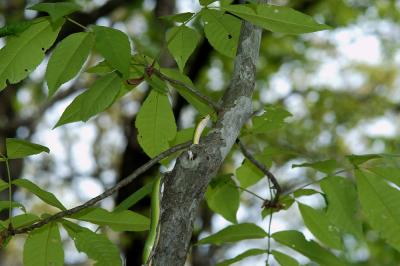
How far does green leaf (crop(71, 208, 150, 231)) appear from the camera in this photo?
4.31 feet

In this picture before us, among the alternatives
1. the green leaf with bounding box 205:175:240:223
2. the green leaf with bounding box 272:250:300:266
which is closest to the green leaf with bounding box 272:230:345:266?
the green leaf with bounding box 272:250:300:266

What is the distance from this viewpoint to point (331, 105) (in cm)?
788

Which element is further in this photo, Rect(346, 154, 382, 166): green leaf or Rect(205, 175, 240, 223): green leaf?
Rect(205, 175, 240, 223): green leaf

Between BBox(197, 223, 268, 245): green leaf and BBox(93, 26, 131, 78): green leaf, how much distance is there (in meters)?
0.58

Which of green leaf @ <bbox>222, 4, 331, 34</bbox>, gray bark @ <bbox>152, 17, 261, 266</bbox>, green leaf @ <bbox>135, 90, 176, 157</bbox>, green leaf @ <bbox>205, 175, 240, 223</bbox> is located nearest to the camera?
gray bark @ <bbox>152, 17, 261, 266</bbox>

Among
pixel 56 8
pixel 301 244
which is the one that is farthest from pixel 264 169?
pixel 56 8

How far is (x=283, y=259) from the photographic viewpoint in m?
1.58

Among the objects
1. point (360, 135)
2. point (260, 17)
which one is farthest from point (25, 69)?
point (360, 135)

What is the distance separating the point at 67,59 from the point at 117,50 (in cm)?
15

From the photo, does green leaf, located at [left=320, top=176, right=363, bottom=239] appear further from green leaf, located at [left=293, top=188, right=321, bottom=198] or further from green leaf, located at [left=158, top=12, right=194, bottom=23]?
green leaf, located at [left=158, top=12, right=194, bottom=23]

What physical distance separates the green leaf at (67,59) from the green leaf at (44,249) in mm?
355

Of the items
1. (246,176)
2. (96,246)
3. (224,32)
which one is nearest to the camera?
(96,246)

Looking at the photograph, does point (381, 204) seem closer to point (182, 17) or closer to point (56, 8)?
point (182, 17)

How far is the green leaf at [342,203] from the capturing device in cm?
155
